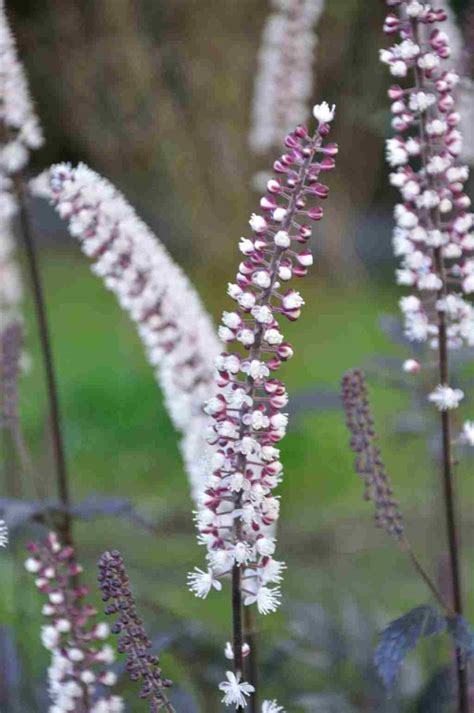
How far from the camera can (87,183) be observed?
2432 millimetres

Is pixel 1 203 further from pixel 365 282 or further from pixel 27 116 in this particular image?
pixel 365 282

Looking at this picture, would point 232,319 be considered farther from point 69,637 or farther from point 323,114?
point 69,637

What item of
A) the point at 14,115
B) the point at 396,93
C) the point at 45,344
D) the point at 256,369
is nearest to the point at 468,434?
the point at 396,93

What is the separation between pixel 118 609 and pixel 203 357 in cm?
102

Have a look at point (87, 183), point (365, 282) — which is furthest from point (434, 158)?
point (365, 282)

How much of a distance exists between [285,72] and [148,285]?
4.65 ft

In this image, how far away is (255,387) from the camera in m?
1.73

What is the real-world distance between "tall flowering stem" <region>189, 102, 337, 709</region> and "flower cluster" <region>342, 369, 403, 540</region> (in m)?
0.39

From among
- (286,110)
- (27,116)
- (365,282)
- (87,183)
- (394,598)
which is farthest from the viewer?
(365,282)

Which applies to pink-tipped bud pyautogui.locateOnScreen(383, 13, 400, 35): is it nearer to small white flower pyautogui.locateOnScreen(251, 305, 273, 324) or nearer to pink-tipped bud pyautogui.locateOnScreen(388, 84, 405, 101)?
pink-tipped bud pyautogui.locateOnScreen(388, 84, 405, 101)

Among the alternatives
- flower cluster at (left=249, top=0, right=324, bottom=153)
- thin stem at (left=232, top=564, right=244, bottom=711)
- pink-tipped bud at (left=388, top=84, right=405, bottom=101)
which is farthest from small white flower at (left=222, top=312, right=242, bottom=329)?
flower cluster at (left=249, top=0, right=324, bottom=153)

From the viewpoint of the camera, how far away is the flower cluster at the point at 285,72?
143 inches

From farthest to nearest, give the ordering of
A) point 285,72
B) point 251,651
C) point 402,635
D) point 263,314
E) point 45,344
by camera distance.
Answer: point 285,72
point 45,344
point 251,651
point 402,635
point 263,314

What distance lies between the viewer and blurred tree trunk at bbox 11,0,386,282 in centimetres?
923
